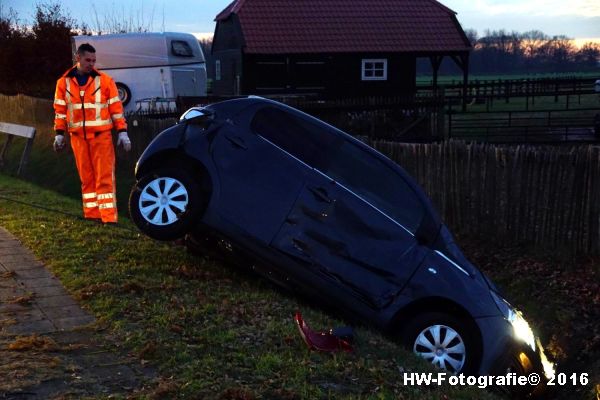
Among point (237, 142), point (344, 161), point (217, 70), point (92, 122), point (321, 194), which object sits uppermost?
point (217, 70)

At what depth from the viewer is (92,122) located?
8062mm

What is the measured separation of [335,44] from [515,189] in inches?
988

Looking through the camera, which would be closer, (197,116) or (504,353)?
(504,353)

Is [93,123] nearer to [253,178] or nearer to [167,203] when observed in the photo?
[167,203]

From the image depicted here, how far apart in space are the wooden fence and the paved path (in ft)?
21.0

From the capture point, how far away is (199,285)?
20.0 feet

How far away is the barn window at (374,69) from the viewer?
35150 mm

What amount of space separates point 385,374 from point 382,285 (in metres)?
1.33

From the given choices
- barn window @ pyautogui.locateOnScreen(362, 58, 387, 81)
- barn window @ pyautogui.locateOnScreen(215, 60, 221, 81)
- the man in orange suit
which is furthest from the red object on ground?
barn window @ pyautogui.locateOnScreen(215, 60, 221, 81)

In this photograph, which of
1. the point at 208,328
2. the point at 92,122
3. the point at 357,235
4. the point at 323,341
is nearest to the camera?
the point at 323,341

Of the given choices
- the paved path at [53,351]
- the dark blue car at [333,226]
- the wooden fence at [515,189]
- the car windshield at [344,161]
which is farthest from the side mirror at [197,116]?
the wooden fence at [515,189]

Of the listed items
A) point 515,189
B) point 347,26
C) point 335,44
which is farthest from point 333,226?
point 347,26

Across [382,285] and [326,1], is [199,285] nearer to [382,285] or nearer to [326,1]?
[382,285]

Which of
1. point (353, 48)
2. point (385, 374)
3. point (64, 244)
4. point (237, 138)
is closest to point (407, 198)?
point (237, 138)
